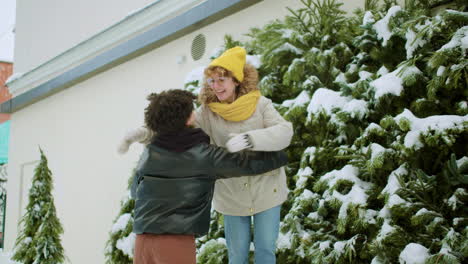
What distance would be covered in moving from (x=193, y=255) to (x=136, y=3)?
6213 mm

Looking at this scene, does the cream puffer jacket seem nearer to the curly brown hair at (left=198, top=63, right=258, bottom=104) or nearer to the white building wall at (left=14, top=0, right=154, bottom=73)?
the curly brown hair at (left=198, top=63, right=258, bottom=104)

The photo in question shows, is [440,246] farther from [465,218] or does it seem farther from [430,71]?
[430,71]

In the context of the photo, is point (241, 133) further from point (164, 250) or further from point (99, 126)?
point (99, 126)

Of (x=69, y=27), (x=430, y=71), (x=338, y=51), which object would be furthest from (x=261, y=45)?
(x=69, y=27)

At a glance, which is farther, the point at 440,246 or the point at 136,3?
the point at 136,3

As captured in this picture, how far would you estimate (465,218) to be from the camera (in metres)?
2.75

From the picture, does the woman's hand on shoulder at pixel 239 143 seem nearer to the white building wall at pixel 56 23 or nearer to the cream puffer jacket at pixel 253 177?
the cream puffer jacket at pixel 253 177

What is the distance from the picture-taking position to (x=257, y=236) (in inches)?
107

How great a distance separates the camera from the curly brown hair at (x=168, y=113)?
2439 mm

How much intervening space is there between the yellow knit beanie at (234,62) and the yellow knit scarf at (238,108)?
0.14 meters

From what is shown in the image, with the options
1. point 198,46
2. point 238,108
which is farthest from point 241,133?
point 198,46

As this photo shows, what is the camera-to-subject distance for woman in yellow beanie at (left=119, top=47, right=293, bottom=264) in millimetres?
2684

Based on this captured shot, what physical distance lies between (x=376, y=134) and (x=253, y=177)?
1101 millimetres

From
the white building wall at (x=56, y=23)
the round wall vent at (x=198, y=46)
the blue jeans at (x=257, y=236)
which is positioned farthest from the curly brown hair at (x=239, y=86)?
the white building wall at (x=56, y=23)
